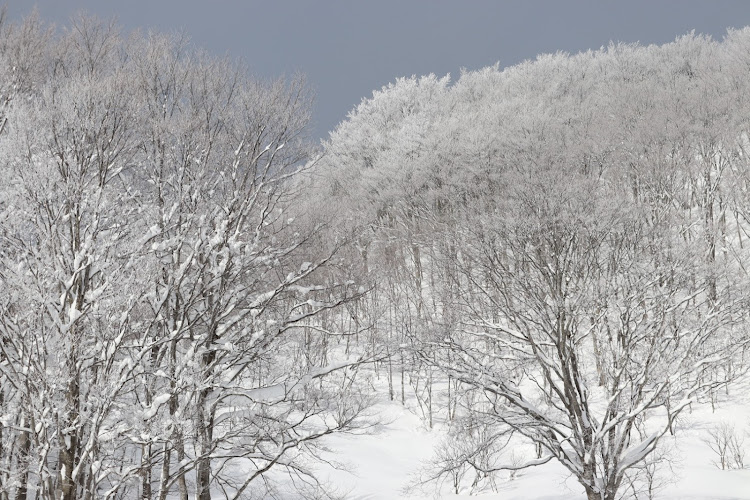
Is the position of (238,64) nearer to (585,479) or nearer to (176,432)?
(176,432)

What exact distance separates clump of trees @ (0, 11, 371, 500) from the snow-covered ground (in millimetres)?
5206

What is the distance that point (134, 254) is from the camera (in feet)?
23.6

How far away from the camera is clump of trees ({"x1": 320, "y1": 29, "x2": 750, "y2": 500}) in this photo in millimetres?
11555

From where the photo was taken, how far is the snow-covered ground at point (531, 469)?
14.8m

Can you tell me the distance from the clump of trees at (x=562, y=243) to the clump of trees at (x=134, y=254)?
11.5 ft

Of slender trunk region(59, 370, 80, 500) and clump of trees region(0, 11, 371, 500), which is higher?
clump of trees region(0, 11, 371, 500)

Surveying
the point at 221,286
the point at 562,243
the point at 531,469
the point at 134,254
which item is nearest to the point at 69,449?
the point at 134,254

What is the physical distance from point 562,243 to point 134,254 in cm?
885

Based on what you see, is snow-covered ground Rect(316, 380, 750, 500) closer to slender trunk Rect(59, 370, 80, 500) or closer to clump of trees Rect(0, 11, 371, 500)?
clump of trees Rect(0, 11, 371, 500)

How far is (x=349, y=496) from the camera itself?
18953 mm

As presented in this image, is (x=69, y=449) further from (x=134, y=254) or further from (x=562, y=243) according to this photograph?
(x=562, y=243)

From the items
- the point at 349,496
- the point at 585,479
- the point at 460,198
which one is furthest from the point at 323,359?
the point at 585,479

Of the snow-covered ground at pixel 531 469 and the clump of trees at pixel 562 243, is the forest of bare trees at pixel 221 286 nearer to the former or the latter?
the clump of trees at pixel 562 243

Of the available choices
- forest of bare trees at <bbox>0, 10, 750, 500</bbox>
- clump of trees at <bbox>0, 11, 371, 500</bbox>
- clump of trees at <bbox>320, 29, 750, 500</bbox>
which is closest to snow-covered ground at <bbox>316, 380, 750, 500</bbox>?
clump of trees at <bbox>320, 29, 750, 500</bbox>
